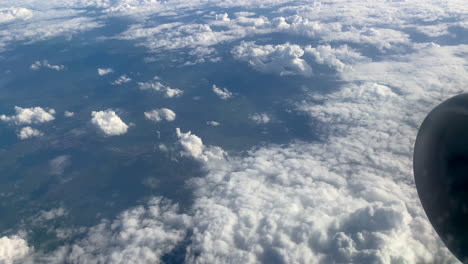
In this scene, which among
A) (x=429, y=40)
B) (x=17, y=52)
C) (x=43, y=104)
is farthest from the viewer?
(x=17, y=52)

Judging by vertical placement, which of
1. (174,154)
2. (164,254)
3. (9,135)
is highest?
(164,254)

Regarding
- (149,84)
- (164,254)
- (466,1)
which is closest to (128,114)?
(149,84)

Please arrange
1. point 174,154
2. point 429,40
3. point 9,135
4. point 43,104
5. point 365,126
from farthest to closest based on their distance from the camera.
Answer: point 429,40 < point 43,104 < point 9,135 < point 174,154 < point 365,126

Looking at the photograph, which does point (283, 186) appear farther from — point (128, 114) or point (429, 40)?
point (429, 40)

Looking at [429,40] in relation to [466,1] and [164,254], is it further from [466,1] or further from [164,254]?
[164,254]

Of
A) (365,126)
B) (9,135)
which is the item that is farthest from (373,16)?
(9,135)

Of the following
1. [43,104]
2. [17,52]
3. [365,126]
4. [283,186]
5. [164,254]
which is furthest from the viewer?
[17,52]

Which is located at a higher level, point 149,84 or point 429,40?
point 429,40

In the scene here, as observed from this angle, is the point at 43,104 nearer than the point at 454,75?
No

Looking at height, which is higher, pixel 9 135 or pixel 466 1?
pixel 466 1
